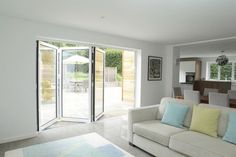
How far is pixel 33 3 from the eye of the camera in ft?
8.84

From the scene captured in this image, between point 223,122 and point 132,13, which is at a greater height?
point 132,13

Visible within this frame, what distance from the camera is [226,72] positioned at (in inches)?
409

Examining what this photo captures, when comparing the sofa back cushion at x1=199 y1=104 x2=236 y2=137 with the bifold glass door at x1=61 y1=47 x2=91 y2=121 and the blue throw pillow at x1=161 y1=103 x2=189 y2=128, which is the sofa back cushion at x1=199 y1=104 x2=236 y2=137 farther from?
the bifold glass door at x1=61 y1=47 x2=91 y2=121

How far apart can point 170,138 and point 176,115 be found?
1.97ft

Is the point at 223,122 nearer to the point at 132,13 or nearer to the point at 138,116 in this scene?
the point at 138,116

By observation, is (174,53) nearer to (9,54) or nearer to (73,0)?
(73,0)

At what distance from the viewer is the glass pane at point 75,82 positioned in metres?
4.93

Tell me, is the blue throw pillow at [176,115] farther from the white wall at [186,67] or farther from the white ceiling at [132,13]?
the white wall at [186,67]

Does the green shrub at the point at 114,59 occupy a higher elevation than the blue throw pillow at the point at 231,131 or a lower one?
higher

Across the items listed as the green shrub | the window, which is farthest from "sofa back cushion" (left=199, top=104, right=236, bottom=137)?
the green shrub

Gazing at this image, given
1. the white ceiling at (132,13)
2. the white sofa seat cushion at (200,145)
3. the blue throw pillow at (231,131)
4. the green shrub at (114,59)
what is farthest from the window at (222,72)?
the white sofa seat cushion at (200,145)

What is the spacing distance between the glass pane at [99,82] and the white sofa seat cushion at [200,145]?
297 cm

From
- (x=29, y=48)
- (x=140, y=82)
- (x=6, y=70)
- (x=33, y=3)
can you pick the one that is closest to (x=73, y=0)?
(x=33, y=3)

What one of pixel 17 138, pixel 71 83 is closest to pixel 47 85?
pixel 71 83
